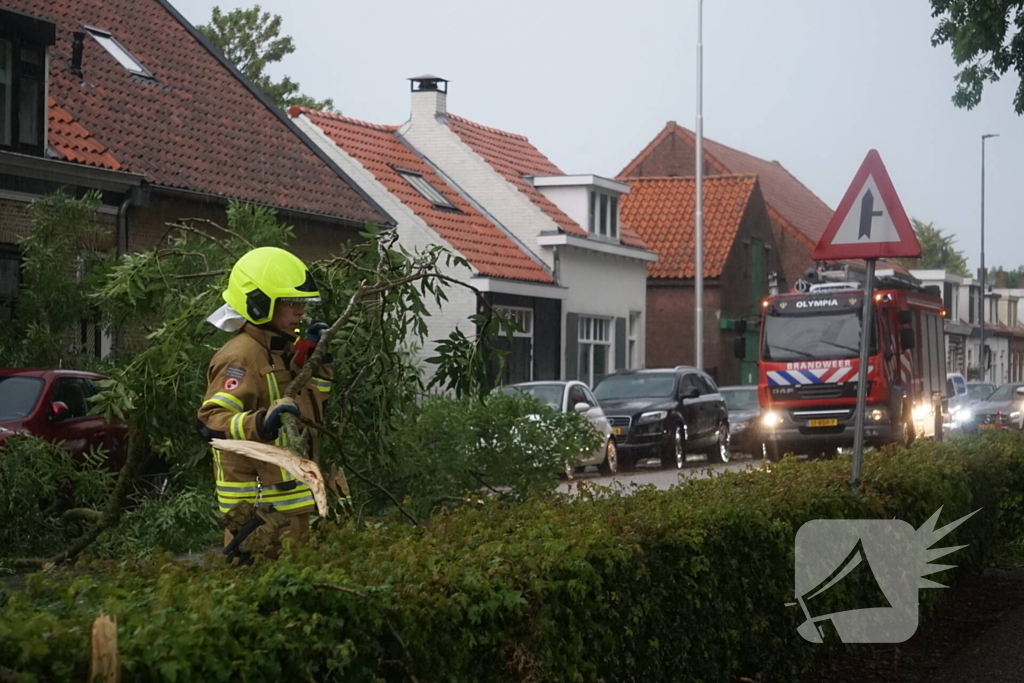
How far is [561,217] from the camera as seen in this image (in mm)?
37844

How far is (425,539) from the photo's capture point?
5102 millimetres

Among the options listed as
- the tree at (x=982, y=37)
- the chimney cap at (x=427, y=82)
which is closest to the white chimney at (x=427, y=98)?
the chimney cap at (x=427, y=82)

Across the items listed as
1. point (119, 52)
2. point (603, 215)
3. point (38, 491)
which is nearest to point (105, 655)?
point (38, 491)

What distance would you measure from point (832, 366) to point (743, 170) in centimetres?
3848

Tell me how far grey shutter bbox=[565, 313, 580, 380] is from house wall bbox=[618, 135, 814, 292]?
19.6 metres

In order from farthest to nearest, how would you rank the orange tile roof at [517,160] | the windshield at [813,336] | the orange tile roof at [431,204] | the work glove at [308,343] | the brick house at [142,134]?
the orange tile roof at [517,160], the orange tile roof at [431,204], the windshield at [813,336], the brick house at [142,134], the work glove at [308,343]

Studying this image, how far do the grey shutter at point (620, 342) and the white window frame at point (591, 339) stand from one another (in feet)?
1.10

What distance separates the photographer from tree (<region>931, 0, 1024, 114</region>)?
14.6 meters

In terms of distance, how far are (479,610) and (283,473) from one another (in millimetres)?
1612

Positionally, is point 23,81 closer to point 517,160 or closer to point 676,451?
point 676,451

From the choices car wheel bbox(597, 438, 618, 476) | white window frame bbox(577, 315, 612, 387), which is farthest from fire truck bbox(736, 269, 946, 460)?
white window frame bbox(577, 315, 612, 387)

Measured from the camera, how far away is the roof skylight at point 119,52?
80.4 ft

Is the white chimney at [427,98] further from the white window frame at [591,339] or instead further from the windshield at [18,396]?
the windshield at [18,396]

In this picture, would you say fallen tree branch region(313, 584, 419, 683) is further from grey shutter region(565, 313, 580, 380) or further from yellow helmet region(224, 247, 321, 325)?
grey shutter region(565, 313, 580, 380)
